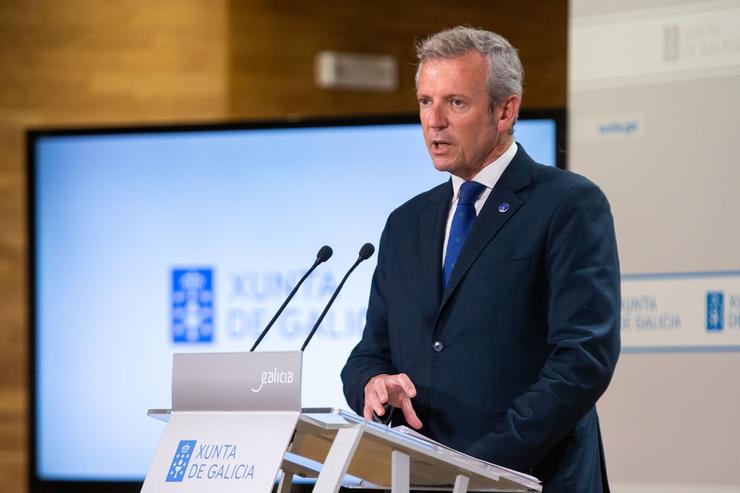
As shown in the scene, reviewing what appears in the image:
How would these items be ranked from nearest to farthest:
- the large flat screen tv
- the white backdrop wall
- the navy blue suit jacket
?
the navy blue suit jacket, the white backdrop wall, the large flat screen tv

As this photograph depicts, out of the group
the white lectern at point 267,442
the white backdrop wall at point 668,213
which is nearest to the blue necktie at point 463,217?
the white lectern at point 267,442

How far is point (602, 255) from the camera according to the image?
2.51m

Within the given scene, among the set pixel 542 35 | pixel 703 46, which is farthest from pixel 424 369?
pixel 542 35

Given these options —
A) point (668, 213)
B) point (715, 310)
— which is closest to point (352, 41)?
point (668, 213)

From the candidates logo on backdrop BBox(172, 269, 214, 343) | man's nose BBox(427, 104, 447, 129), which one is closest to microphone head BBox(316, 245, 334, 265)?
man's nose BBox(427, 104, 447, 129)

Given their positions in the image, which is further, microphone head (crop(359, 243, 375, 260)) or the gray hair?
the gray hair

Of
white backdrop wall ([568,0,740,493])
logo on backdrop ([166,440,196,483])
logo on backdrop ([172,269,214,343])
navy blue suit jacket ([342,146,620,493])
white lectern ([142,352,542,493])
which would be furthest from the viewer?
logo on backdrop ([172,269,214,343])

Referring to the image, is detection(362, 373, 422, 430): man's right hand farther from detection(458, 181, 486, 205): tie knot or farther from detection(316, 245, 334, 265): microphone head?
detection(458, 181, 486, 205): tie knot

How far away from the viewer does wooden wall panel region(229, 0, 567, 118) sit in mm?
5875

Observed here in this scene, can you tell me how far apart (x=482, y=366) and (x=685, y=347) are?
1202 millimetres

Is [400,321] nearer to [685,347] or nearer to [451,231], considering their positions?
[451,231]

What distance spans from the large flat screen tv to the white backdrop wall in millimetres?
712

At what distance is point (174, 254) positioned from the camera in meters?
4.83

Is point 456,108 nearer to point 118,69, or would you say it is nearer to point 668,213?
point 668,213
